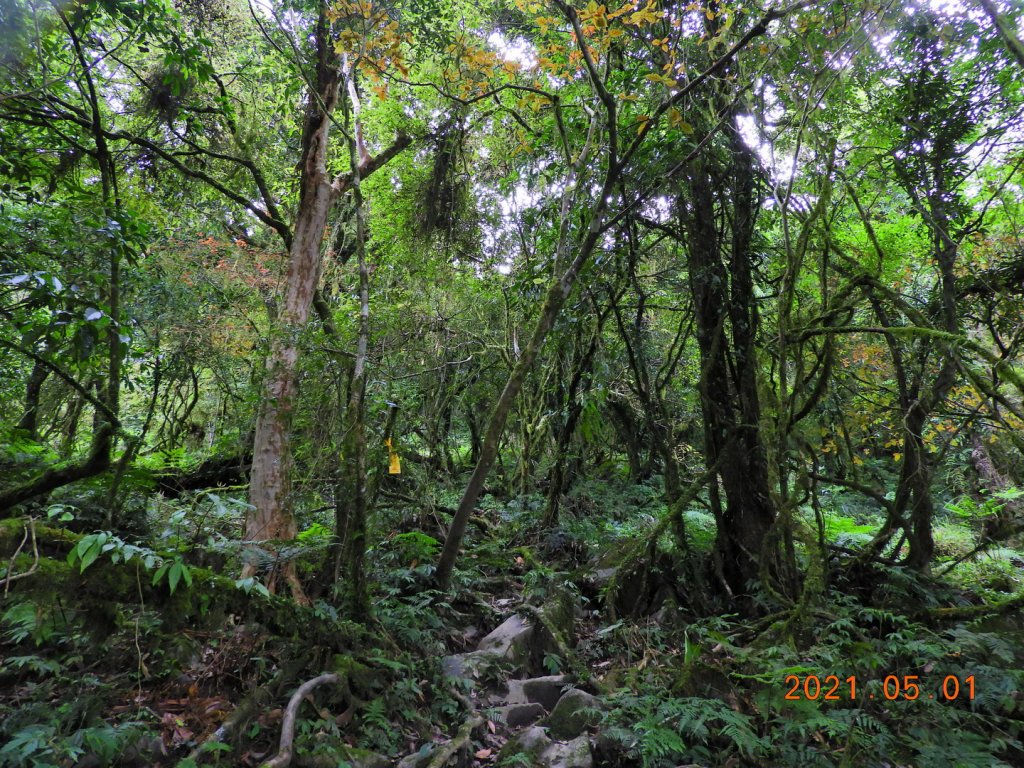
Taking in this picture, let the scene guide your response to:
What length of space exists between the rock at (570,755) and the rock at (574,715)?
0.15 meters

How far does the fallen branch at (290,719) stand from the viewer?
2786 mm

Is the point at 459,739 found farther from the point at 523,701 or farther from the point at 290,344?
the point at 290,344

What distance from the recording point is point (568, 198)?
489 cm

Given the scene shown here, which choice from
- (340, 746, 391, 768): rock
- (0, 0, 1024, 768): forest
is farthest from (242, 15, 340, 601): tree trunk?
(340, 746, 391, 768): rock

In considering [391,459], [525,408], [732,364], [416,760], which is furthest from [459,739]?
[525,408]

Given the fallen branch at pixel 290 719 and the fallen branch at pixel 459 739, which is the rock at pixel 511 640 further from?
the fallen branch at pixel 290 719

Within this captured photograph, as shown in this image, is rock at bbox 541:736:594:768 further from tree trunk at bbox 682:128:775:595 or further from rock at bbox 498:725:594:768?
tree trunk at bbox 682:128:775:595

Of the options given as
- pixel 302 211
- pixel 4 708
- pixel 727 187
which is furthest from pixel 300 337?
pixel 727 187

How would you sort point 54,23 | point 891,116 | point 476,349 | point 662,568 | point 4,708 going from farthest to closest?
point 476,349 < point 662,568 < point 891,116 < point 54,23 < point 4,708

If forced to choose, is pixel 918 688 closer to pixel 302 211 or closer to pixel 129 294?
pixel 302 211

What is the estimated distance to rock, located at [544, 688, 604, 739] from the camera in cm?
364

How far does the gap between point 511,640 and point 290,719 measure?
211 centimetres

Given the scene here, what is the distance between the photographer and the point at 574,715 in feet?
12.1

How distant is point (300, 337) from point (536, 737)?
3.45 meters
